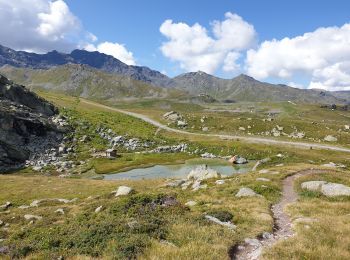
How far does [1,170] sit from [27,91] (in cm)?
4550

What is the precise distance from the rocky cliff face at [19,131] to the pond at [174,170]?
20208mm

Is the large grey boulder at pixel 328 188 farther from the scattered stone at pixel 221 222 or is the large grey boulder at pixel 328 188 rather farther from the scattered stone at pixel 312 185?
the scattered stone at pixel 221 222

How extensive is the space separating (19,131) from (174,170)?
123ft

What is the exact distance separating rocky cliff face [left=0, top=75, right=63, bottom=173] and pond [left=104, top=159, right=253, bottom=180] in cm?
2021

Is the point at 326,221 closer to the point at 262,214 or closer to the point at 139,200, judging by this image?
the point at 262,214

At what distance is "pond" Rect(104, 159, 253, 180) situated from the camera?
70.4 m

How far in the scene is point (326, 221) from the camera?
73.8 feet

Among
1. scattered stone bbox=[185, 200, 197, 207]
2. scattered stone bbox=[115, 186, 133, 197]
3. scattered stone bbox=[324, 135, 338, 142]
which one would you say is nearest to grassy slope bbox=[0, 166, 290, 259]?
scattered stone bbox=[185, 200, 197, 207]

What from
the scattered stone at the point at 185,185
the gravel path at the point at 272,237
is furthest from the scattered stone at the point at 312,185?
the scattered stone at the point at 185,185

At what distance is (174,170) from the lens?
7538cm

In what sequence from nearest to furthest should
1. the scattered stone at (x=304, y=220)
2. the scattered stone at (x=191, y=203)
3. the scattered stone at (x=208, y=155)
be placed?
the scattered stone at (x=304, y=220) < the scattered stone at (x=191, y=203) < the scattered stone at (x=208, y=155)

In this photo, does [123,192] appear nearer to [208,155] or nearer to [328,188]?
[328,188]

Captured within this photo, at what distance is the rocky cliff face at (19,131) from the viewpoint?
76.2 meters

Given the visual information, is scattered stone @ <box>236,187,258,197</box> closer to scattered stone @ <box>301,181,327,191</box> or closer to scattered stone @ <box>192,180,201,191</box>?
scattered stone @ <box>301,181,327,191</box>
